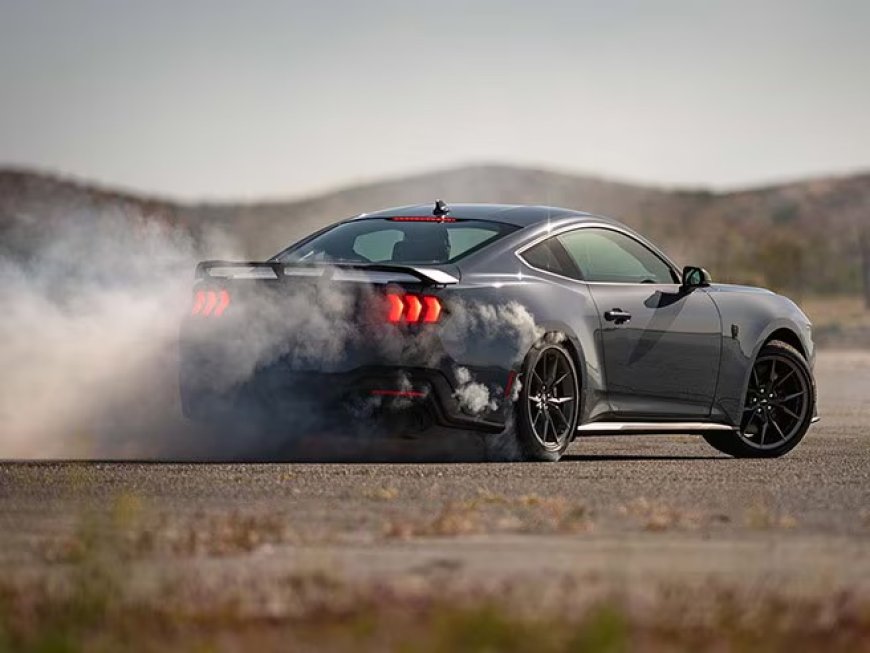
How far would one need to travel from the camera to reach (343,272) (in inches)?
527

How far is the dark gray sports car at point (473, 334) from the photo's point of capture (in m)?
13.2

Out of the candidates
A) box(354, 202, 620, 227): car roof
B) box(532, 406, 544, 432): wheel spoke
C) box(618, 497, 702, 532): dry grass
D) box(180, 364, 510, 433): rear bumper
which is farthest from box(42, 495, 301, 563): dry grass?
box(354, 202, 620, 227): car roof

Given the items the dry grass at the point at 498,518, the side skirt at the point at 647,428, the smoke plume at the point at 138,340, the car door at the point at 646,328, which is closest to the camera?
the dry grass at the point at 498,518

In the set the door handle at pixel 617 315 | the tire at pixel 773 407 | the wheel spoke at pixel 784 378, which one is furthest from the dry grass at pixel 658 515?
the wheel spoke at pixel 784 378

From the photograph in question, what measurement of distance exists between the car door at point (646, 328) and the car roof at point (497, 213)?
17 centimetres

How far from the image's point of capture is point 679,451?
16391 millimetres

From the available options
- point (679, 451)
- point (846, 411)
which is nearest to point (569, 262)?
point (679, 451)

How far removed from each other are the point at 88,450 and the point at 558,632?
8.76 meters

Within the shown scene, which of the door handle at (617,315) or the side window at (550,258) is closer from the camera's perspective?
the side window at (550,258)

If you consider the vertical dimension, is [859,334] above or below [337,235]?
below

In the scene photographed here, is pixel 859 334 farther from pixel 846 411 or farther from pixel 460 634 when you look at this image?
pixel 460 634

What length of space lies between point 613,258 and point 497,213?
0.89m

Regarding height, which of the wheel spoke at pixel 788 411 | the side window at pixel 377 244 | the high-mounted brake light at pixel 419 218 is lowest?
the wheel spoke at pixel 788 411

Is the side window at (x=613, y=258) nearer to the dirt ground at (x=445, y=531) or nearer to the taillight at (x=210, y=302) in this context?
the dirt ground at (x=445, y=531)
